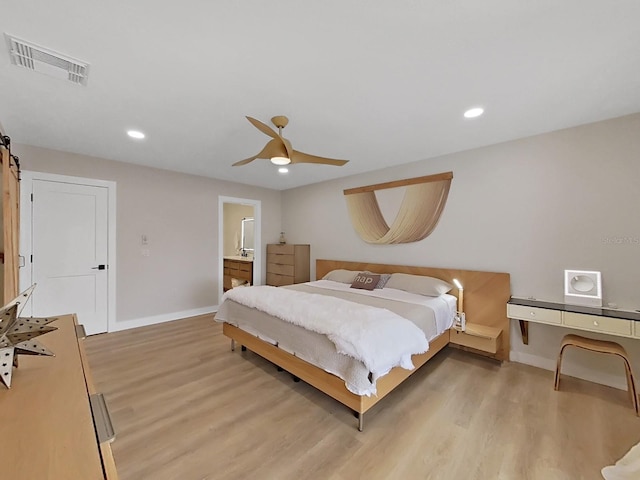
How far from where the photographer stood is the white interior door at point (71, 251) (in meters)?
3.36

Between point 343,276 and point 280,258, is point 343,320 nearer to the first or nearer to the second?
point 343,276

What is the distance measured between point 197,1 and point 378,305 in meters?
2.66

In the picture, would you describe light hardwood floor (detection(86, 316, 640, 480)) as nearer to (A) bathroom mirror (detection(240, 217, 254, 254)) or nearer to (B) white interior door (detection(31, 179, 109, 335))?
(B) white interior door (detection(31, 179, 109, 335))

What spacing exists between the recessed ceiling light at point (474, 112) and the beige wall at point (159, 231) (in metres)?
4.00

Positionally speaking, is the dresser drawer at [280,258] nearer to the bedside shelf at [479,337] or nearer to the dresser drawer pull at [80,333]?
the bedside shelf at [479,337]

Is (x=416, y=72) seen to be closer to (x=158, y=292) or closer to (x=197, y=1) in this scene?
(x=197, y=1)

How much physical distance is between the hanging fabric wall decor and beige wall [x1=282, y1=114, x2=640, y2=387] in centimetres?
11

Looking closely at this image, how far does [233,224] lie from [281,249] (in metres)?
2.64

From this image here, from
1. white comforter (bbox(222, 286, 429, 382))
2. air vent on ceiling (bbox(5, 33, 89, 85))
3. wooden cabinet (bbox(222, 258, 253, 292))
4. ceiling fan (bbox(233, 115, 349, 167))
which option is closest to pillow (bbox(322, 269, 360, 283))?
white comforter (bbox(222, 286, 429, 382))

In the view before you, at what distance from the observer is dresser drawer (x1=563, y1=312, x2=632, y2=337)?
218cm

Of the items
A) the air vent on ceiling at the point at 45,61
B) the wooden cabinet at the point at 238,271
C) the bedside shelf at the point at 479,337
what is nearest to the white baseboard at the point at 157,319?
the wooden cabinet at the point at 238,271

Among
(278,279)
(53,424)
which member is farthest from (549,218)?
(278,279)

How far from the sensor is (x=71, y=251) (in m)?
3.57

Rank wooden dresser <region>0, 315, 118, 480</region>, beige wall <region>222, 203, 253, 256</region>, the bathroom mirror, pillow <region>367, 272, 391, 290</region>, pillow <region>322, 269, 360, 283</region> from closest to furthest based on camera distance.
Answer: wooden dresser <region>0, 315, 118, 480</region>, pillow <region>367, 272, 391, 290</region>, pillow <region>322, 269, 360, 283</region>, the bathroom mirror, beige wall <region>222, 203, 253, 256</region>
